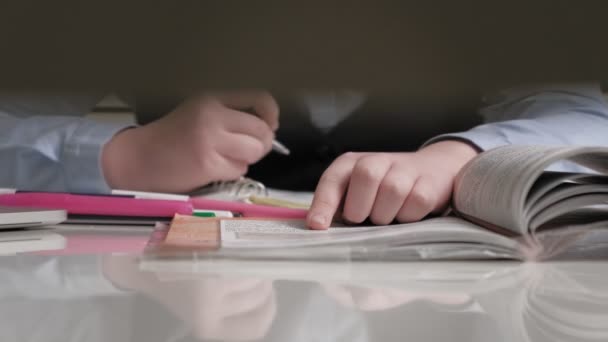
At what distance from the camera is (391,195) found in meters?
0.46

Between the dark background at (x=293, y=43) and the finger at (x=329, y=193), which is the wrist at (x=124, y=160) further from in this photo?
the finger at (x=329, y=193)

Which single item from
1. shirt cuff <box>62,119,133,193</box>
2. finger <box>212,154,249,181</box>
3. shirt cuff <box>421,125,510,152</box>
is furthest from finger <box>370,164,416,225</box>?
shirt cuff <box>62,119,133,193</box>

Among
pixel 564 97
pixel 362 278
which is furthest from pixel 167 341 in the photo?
pixel 564 97

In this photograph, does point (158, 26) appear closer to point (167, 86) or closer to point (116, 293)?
point (167, 86)

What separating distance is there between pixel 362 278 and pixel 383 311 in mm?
72

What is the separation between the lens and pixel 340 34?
22.2 inches

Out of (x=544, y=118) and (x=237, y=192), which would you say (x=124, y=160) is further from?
(x=544, y=118)

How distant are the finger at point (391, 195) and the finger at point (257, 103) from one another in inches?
10.1

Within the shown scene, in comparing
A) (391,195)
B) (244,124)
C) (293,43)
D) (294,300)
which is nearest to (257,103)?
(244,124)

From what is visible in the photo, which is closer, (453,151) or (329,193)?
(329,193)

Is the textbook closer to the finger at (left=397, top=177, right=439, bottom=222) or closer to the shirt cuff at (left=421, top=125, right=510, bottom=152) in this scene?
the finger at (left=397, top=177, right=439, bottom=222)

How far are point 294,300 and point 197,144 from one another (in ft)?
1.48

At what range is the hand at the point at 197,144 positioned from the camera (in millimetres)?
701

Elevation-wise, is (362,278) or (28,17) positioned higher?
(28,17)
